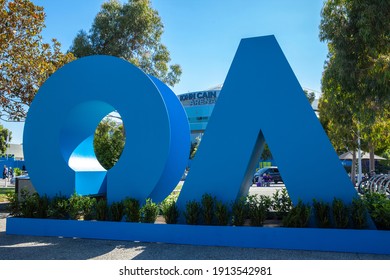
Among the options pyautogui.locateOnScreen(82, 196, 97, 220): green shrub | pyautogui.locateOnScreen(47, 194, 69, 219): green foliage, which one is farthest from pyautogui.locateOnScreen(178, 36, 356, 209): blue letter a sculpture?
pyautogui.locateOnScreen(47, 194, 69, 219): green foliage

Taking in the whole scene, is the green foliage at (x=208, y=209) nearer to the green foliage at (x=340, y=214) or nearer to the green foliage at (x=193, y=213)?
the green foliage at (x=193, y=213)

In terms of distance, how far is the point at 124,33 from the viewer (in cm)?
2509

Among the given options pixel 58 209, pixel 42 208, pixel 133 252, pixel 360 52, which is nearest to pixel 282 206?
pixel 133 252

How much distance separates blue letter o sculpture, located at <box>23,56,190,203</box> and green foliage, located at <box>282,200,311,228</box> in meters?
2.73

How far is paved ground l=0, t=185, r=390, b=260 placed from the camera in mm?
5664

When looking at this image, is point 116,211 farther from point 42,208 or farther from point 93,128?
point 93,128

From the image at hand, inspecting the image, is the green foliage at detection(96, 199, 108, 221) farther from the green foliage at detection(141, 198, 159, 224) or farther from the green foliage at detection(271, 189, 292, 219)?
the green foliage at detection(271, 189, 292, 219)

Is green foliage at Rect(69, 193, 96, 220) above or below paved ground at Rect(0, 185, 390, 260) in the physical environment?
above

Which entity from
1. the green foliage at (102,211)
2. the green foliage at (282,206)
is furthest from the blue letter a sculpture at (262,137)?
the green foliage at (102,211)

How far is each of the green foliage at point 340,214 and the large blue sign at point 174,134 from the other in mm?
403

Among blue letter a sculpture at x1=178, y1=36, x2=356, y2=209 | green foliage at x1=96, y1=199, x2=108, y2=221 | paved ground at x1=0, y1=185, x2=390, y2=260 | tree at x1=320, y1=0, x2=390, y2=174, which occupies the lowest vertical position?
paved ground at x1=0, y1=185, x2=390, y2=260

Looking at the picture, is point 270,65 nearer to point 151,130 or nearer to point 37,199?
point 151,130

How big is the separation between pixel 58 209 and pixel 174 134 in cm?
293

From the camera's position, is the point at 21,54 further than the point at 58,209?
Yes
